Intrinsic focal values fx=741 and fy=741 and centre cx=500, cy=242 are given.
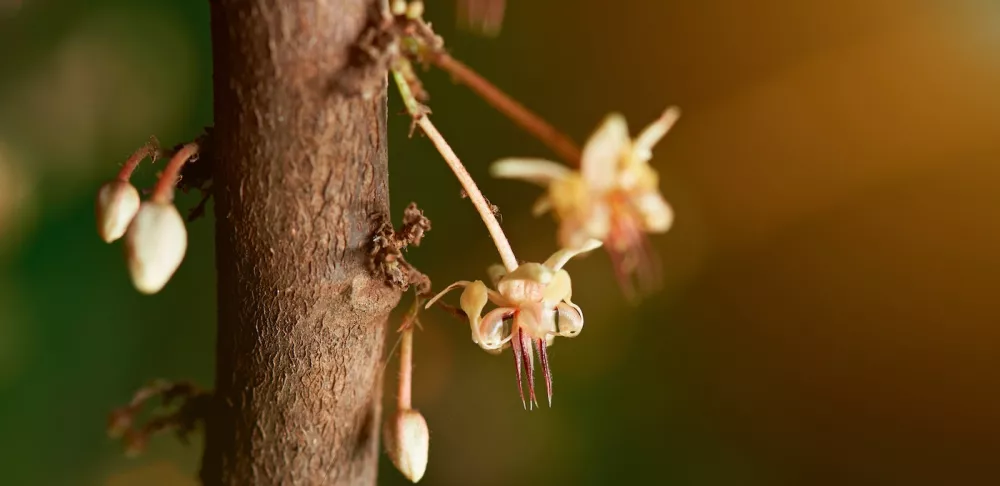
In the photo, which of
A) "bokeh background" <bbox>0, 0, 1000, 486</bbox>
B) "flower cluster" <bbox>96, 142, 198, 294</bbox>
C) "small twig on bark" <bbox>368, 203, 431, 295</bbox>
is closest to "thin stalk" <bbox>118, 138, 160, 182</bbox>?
"flower cluster" <bbox>96, 142, 198, 294</bbox>

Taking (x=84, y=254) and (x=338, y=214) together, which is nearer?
(x=338, y=214)

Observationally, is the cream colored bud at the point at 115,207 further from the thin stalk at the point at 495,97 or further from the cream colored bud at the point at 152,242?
the thin stalk at the point at 495,97

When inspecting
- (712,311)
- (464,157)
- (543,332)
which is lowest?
(543,332)

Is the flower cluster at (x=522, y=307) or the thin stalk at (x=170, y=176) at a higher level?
the thin stalk at (x=170, y=176)

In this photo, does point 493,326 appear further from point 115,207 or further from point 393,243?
point 115,207

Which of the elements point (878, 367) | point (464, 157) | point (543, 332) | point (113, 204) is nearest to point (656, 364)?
point (878, 367)

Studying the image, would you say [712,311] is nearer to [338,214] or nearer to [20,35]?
[338,214]

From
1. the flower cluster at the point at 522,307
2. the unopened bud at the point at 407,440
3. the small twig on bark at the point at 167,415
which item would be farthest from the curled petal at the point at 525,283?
the small twig on bark at the point at 167,415

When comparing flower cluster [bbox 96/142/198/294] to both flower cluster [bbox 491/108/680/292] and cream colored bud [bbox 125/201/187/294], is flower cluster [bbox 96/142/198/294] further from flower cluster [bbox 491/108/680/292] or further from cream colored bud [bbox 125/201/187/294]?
flower cluster [bbox 491/108/680/292]
